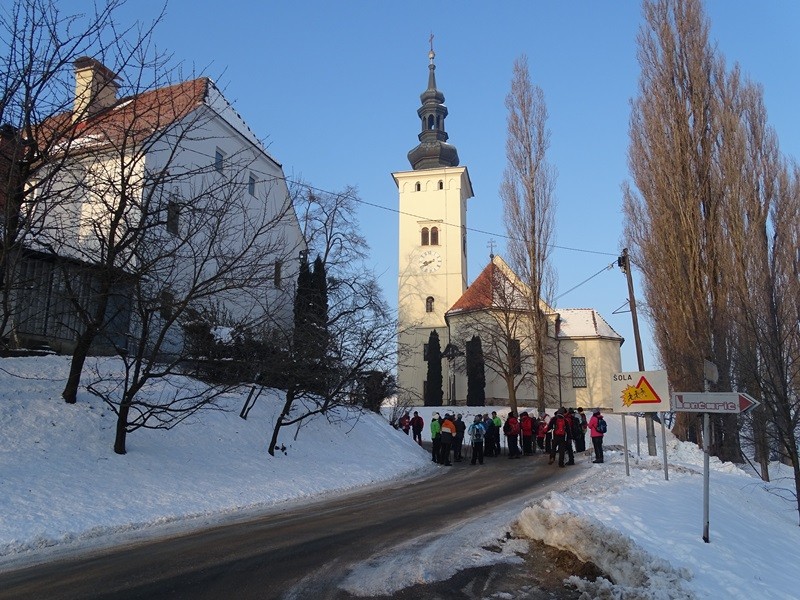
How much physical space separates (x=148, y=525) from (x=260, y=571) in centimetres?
395

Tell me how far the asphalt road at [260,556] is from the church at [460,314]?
2904 cm

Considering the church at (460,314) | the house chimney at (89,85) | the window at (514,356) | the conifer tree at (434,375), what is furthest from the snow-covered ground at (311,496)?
the conifer tree at (434,375)

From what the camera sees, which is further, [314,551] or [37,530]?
[37,530]

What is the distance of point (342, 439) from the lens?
2077 cm

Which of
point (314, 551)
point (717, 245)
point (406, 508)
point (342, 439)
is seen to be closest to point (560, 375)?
point (717, 245)

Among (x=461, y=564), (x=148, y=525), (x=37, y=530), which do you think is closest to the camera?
(x=461, y=564)

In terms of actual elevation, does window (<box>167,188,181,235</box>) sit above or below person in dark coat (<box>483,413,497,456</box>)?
above

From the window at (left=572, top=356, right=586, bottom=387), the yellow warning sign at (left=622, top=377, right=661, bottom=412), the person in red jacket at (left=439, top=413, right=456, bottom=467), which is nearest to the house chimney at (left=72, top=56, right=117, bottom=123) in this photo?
the yellow warning sign at (left=622, top=377, right=661, bottom=412)

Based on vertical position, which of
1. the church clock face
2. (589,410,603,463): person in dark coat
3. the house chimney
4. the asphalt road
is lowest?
the asphalt road

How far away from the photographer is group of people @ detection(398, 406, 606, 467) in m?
19.4

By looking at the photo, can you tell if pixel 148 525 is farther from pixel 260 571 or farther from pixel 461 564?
pixel 461 564

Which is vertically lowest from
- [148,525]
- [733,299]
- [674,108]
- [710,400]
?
[148,525]

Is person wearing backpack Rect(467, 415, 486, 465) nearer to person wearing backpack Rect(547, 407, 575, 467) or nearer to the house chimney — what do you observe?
person wearing backpack Rect(547, 407, 575, 467)

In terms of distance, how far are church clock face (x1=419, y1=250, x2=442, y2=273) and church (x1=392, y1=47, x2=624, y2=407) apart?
0.09 meters
